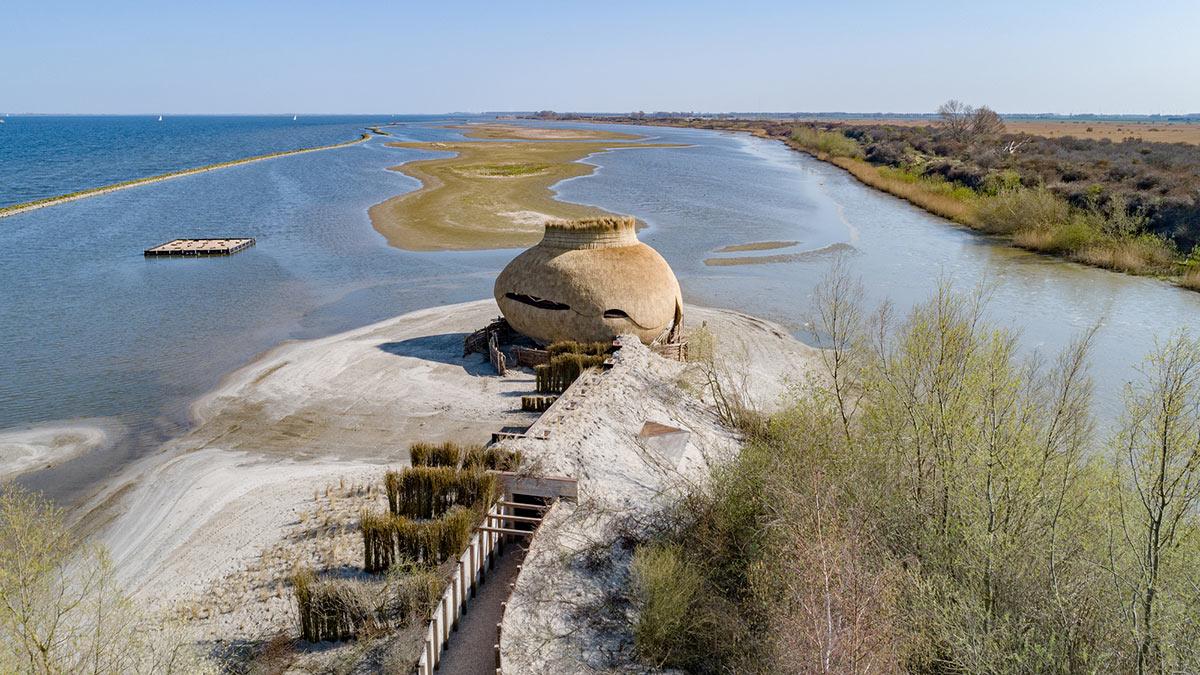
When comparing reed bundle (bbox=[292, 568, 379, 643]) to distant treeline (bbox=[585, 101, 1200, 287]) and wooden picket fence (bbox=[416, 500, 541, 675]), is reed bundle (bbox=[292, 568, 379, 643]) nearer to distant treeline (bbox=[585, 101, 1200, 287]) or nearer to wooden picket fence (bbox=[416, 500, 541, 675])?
wooden picket fence (bbox=[416, 500, 541, 675])

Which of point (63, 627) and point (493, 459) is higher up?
point (493, 459)

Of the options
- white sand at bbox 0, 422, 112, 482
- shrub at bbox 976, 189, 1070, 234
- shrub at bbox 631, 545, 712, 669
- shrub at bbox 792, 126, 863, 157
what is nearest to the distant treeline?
shrub at bbox 976, 189, 1070, 234

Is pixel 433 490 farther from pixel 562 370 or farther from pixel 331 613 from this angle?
pixel 562 370

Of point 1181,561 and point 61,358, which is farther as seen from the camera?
point 61,358

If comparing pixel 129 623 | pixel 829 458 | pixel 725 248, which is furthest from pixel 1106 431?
pixel 725 248

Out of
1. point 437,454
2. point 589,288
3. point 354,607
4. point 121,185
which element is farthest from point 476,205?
point 354,607

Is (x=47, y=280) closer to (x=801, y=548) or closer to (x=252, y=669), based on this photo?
(x=252, y=669)
